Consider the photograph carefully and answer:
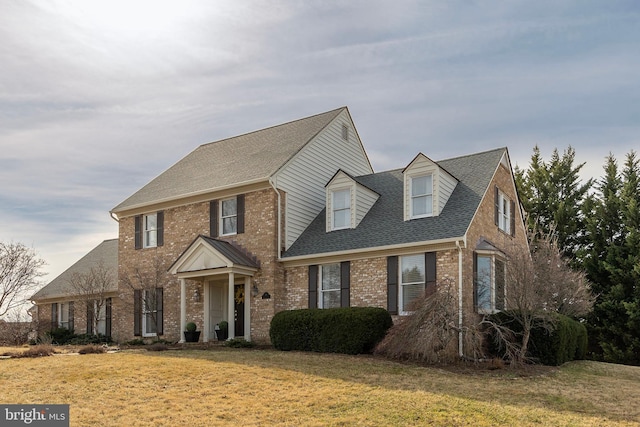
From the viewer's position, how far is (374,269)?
21594 millimetres

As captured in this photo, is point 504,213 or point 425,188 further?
point 504,213

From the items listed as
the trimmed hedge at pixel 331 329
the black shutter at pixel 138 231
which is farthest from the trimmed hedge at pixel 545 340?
the black shutter at pixel 138 231

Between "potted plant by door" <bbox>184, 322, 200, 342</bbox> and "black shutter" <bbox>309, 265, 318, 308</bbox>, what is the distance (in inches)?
176

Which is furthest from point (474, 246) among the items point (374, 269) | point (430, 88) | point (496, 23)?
point (496, 23)

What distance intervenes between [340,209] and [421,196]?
3.24m

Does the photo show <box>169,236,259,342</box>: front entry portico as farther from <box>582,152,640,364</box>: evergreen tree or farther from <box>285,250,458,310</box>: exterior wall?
<box>582,152,640,364</box>: evergreen tree

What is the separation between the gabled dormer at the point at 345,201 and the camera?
23.7 m

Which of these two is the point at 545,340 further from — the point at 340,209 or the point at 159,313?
the point at 159,313

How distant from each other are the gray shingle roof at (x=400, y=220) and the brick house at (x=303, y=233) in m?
0.06

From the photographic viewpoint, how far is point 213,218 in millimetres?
25016

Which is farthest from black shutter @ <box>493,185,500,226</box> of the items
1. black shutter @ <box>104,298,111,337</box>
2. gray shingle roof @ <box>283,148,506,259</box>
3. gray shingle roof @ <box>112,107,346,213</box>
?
black shutter @ <box>104,298,111,337</box>

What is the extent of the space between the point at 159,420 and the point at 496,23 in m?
10.9

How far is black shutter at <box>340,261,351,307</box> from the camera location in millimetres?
21953

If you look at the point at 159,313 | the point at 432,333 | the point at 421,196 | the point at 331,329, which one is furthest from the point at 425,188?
the point at 159,313
